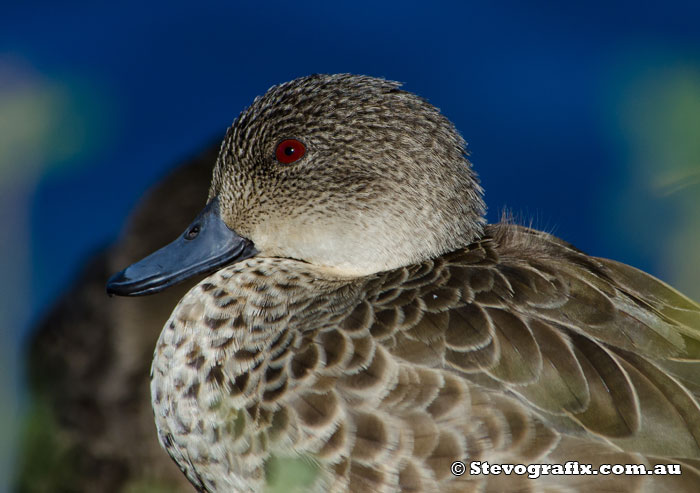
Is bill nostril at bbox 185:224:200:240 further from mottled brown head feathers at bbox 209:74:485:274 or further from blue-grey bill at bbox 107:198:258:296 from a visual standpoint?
mottled brown head feathers at bbox 209:74:485:274

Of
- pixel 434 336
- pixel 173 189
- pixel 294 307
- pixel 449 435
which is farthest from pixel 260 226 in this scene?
pixel 173 189

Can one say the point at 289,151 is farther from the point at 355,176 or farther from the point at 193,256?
the point at 193,256

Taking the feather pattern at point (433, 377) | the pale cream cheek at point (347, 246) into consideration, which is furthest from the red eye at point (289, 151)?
the feather pattern at point (433, 377)

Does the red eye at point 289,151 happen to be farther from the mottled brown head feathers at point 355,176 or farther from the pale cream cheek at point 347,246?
the pale cream cheek at point 347,246
